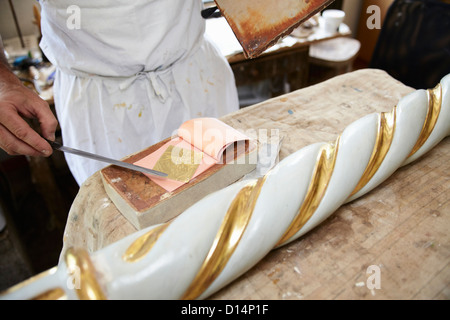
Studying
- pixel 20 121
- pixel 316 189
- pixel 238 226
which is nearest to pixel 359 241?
pixel 316 189

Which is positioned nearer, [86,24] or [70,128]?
[86,24]

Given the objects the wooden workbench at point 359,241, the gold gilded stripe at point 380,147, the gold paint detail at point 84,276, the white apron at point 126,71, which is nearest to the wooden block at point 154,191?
the wooden workbench at point 359,241

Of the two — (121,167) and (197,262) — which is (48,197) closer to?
(121,167)

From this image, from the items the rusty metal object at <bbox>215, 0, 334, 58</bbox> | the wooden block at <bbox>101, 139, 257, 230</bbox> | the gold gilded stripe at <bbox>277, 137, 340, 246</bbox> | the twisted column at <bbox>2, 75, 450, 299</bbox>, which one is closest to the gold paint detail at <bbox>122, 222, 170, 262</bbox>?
the twisted column at <bbox>2, 75, 450, 299</bbox>

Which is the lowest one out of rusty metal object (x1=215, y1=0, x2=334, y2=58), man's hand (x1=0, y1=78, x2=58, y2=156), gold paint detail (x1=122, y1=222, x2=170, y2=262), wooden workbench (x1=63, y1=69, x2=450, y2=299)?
wooden workbench (x1=63, y1=69, x2=450, y2=299)

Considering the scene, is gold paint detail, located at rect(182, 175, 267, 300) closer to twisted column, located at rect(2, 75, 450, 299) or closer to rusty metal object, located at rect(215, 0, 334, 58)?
twisted column, located at rect(2, 75, 450, 299)

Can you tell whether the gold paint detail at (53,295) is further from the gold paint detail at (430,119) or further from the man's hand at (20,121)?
the gold paint detail at (430,119)

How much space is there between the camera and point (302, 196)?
2.10 feet

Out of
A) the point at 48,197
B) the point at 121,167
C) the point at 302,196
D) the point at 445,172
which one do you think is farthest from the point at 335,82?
the point at 48,197

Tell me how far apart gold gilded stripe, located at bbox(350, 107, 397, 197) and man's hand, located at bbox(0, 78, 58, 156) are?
769 millimetres

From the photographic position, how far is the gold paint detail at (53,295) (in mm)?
472

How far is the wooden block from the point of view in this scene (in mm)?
677

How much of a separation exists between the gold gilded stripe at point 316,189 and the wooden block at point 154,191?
0.20 m
